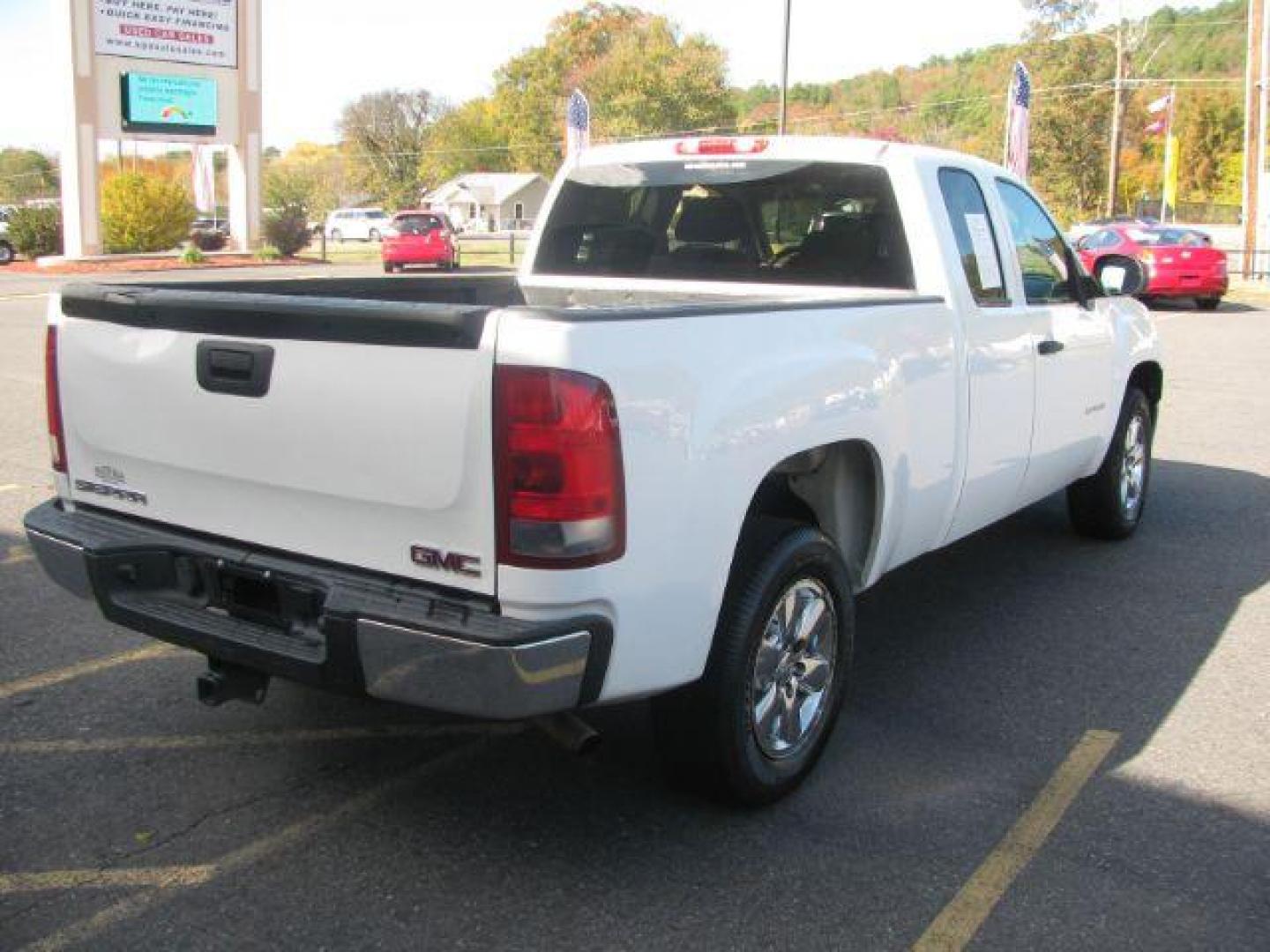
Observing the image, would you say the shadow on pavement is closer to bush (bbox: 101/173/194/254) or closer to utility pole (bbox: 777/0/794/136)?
utility pole (bbox: 777/0/794/136)

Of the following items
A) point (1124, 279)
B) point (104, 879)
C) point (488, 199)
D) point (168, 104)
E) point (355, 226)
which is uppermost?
point (488, 199)

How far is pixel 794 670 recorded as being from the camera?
3.64m

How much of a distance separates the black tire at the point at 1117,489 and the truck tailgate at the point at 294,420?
4351mm

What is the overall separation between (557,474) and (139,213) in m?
39.7

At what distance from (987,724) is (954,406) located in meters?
1.10

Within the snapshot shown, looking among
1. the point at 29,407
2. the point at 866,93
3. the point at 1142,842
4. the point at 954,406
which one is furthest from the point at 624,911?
the point at 866,93

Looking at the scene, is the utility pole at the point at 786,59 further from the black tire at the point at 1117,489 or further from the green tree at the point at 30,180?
the green tree at the point at 30,180

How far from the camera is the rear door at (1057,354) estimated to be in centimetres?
512

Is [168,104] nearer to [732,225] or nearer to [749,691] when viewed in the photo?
[732,225]

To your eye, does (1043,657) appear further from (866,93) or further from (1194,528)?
(866,93)

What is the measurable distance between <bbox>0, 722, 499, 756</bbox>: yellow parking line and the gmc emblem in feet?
4.40

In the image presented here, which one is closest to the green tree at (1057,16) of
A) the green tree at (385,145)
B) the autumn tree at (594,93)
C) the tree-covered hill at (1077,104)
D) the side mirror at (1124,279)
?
the tree-covered hill at (1077,104)

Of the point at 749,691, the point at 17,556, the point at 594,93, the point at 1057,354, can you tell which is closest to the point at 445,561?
the point at 749,691

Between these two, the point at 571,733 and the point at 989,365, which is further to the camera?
the point at 989,365
